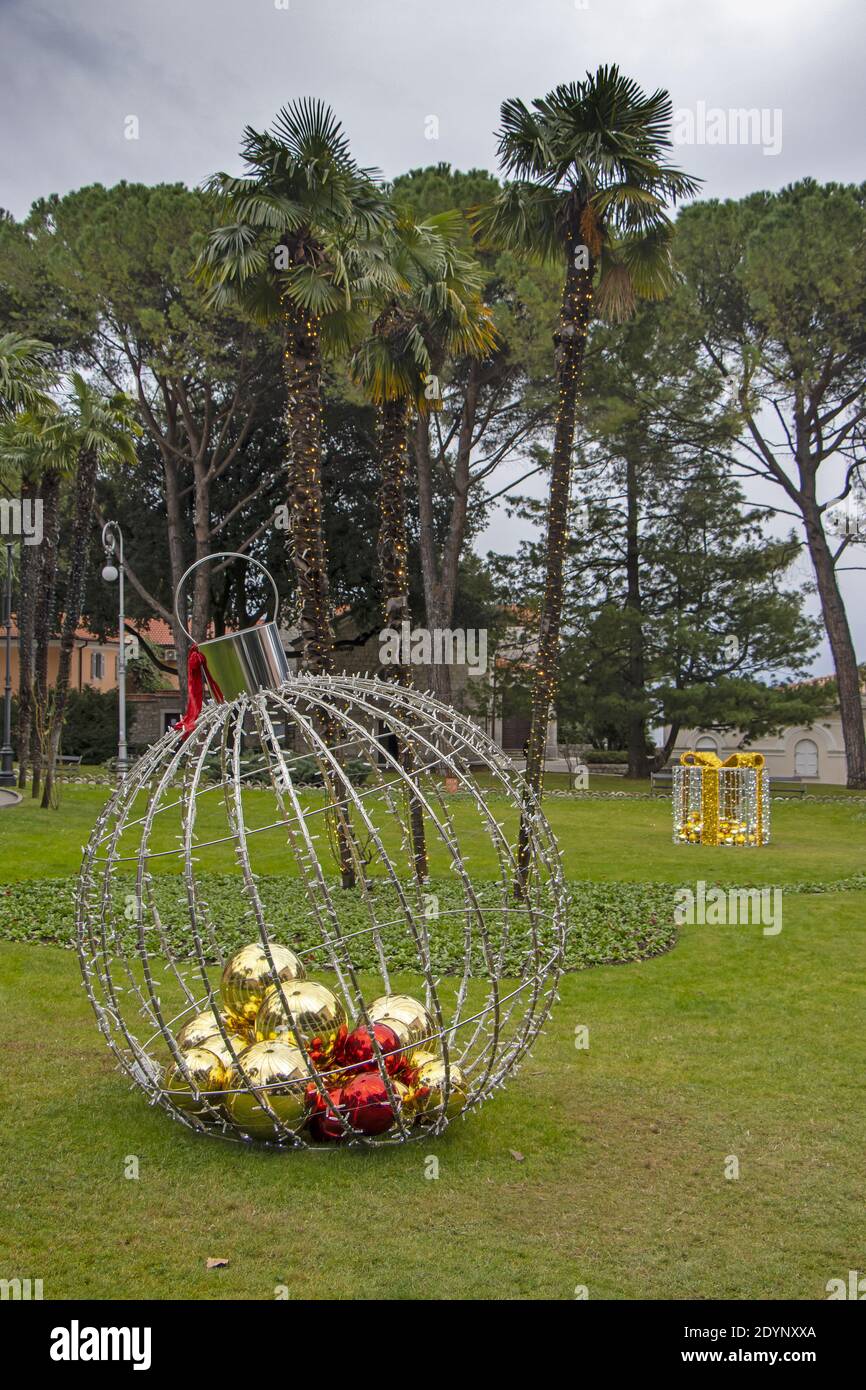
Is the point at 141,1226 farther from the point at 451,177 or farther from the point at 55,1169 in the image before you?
the point at 451,177

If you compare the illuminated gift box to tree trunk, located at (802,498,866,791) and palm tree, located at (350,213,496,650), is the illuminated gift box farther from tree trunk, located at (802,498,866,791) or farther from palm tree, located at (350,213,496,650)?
tree trunk, located at (802,498,866,791)

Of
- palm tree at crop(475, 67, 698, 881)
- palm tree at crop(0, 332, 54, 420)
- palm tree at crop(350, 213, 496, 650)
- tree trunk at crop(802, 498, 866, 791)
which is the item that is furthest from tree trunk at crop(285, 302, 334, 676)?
tree trunk at crop(802, 498, 866, 791)

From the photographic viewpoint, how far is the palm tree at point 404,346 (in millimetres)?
13750

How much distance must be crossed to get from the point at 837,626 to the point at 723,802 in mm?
12791

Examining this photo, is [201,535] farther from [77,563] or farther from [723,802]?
[723,802]

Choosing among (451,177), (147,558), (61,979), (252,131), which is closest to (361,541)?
(147,558)

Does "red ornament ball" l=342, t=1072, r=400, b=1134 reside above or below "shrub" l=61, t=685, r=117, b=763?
below

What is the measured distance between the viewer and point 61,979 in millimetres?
9367

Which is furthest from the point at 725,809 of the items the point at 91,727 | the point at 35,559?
the point at 91,727

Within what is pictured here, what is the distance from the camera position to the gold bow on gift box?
1905cm

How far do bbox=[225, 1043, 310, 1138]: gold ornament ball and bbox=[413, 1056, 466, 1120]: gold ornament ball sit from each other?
54 centimetres

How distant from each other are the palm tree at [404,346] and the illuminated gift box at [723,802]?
24.3ft

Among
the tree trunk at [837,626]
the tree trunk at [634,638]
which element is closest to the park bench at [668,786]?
the tree trunk at [837,626]

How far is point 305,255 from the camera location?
13.8 meters
